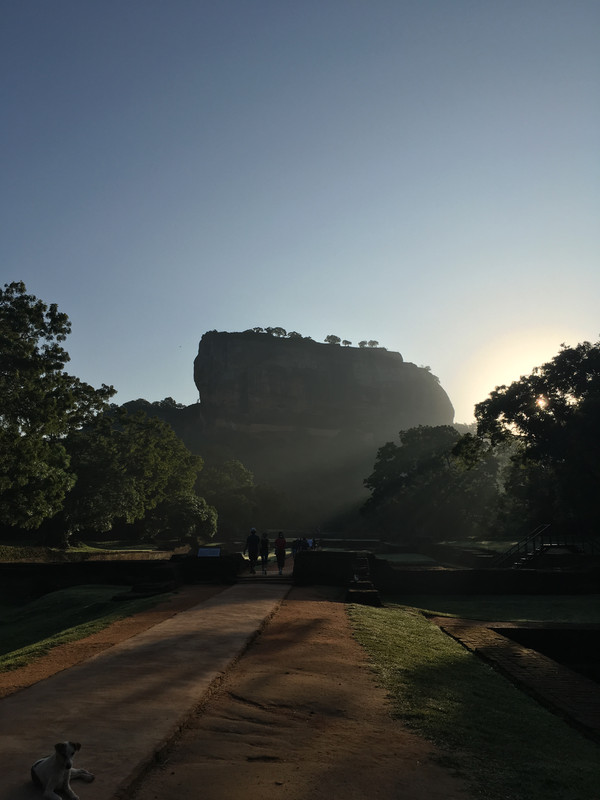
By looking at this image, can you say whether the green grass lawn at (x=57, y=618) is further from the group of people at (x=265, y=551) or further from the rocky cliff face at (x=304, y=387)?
the rocky cliff face at (x=304, y=387)

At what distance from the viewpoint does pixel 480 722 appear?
550cm

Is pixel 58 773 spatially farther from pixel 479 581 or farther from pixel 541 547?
pixel 541 547

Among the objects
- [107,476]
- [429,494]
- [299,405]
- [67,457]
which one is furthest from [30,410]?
[299,405]

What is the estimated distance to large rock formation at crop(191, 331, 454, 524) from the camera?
451ft

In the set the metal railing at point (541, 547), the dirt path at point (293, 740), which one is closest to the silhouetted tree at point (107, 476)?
the metal railing at point (541, 547)

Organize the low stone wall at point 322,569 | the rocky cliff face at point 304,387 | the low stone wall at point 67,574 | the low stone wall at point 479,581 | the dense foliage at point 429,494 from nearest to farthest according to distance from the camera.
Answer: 1. the low stone wall at point 322,569
2. the low stone wall at point 479,581
3. the low stone wall at point 67,574
4. the dense foliage at point 429,494
5. the rocky cliff face at point 304,387

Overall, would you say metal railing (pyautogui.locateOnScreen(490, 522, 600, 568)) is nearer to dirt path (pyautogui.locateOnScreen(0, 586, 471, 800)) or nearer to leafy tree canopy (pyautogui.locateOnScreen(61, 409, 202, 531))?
dirt path (pyautogui.locateOnScreen(0, 586, 471, 800))

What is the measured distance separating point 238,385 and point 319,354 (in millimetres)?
22149

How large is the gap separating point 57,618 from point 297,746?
11.2m

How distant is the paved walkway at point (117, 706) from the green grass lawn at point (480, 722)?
1.85m

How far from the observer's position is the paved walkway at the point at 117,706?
368cm

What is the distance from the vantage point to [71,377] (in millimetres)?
29047

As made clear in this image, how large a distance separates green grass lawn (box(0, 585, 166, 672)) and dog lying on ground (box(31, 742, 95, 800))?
180 inches

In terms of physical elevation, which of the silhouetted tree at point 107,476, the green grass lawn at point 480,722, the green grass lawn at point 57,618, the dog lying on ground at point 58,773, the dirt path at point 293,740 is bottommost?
the green grass lawn at point 57,618
